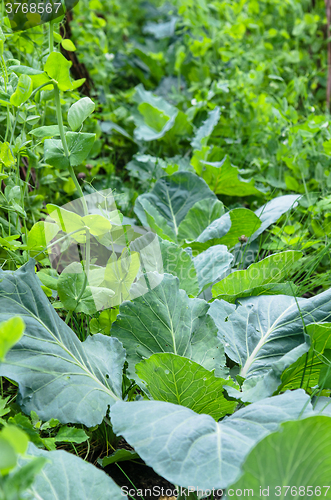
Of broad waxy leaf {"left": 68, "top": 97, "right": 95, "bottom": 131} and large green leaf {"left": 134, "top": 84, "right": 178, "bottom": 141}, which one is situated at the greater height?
broad waxy leaf {"left": 68, "top": 97, "right": 95, "bottom": 131}

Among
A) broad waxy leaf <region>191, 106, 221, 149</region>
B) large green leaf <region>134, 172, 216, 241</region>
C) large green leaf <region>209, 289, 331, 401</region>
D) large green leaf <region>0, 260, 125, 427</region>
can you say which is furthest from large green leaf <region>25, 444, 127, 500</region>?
broad waxy leaf <region>191, 106, 221, 149</region>

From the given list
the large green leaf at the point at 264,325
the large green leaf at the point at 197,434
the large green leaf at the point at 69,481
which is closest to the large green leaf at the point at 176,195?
the large green leaf at the point at 264,325

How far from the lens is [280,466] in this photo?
2.02 ft

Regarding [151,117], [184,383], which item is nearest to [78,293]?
[184,383]

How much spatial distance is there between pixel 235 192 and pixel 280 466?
52.8 inches

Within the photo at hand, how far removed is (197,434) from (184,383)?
0.52 feet

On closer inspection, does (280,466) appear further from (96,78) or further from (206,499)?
(96,78)

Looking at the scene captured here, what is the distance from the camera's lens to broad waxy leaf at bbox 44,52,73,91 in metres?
0.90

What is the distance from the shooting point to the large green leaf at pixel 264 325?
1048 millimetres

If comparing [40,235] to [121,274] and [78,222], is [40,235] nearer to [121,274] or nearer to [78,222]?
[78,222]

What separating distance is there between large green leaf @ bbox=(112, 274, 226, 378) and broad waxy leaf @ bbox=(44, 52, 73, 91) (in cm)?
54

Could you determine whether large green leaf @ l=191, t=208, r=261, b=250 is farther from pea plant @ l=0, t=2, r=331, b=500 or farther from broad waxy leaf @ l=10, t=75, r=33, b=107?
broad waxy leaf @ l=10, t=75, r=33, b=107

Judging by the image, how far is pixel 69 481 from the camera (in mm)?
712

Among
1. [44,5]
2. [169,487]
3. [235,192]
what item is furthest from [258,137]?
[169,487]
